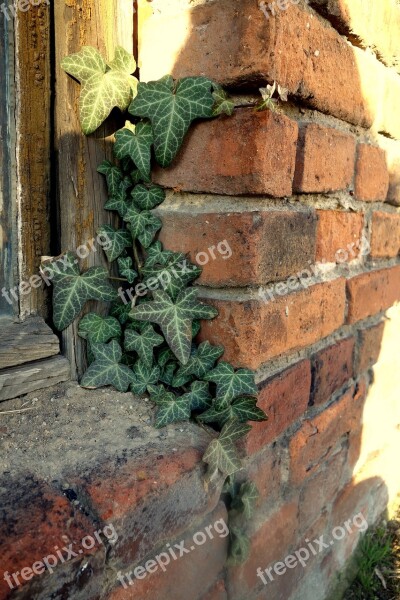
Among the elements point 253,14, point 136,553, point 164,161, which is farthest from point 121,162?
point 136,553

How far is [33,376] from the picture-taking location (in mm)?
986

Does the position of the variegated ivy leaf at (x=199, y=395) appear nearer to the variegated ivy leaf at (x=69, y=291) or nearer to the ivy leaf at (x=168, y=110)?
the variegated ivy leaf at (x=69, y=291)

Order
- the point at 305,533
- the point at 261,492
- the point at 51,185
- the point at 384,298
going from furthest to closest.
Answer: the point at 384,298 → the point at 305,533 → the point at 261,492 → the point at 51,185

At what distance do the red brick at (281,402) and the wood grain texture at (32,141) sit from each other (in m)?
0.48

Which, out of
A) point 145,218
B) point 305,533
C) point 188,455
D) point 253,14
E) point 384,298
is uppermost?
point 253,14

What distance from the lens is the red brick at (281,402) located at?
1.06 metres

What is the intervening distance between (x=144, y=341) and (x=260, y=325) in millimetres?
230

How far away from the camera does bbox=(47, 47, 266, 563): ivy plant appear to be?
950mm

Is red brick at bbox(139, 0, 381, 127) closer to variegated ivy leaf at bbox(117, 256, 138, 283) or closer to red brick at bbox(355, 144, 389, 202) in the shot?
A: red brick at bbox(355, 144, 389, 202)

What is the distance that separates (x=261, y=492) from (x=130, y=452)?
1.26 feet

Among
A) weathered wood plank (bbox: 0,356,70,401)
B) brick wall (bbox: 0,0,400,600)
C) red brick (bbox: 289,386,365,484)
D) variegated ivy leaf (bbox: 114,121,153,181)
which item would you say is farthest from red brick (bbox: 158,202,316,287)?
red brick (bbox: 289,386,365,484)

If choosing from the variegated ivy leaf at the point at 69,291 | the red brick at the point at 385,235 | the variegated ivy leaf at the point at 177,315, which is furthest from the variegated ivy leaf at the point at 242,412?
the red brick at the point at 385,235

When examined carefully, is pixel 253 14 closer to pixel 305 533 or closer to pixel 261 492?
pixel 261 492

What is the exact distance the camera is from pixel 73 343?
1.05 m
